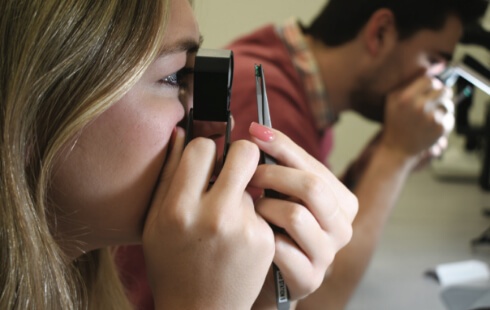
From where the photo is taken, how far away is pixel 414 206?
158cm

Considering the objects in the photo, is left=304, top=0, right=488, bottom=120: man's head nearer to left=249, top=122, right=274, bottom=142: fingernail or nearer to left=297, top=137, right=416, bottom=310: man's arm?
left=297, top=137, right=416, bottom=310: man's arm

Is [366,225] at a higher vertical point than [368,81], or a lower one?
lower

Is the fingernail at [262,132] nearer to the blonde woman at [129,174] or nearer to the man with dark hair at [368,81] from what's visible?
the blonde woman at [129,174]

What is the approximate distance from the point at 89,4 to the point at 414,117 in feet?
2.78

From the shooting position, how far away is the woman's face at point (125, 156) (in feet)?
1.78

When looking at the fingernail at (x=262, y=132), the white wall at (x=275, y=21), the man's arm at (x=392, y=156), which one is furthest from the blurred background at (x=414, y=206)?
the fingernail at (x=262, y=132)

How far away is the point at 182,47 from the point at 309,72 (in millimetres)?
697

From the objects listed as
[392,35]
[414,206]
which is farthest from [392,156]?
[414,206]

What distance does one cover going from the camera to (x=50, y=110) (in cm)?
51

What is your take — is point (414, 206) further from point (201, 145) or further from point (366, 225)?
point (201, 145)

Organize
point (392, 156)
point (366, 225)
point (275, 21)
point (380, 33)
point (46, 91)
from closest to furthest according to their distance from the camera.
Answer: point (46, 91) < point (366, 225) < point (392, 156) < point (380, 33) < point (275, 21)

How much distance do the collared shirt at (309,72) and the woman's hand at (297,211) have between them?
2.10ft

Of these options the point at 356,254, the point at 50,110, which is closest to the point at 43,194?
the point at 50,110

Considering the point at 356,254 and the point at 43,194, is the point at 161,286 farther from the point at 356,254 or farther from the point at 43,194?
the point at 356,254
